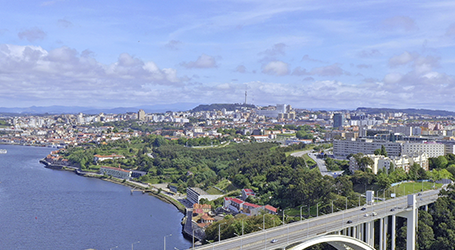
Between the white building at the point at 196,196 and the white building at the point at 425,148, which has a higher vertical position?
the white building at the point at 425,148

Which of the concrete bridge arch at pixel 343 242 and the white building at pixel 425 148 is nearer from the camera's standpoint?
the concrete bridge arch at pixel 343 242

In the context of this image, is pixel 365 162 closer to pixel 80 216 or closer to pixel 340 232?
pixel 340 232

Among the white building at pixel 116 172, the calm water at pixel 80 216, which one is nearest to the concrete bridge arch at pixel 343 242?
the calm water at pixel 80 216

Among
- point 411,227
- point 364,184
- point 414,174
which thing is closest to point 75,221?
point 364,184

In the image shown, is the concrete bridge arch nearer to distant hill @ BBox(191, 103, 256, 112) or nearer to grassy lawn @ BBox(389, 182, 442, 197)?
grassy lawn @ BBox(389, 182, 442, 197)

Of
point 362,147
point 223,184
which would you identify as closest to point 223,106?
point 362,147

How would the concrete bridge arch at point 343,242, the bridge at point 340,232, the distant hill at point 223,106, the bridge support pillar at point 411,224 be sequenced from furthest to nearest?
the distant hill at point 223,106, the bridge support pillar at point 411,224, the concrete bridge arch at point 343,242, the bridge at point 340,232

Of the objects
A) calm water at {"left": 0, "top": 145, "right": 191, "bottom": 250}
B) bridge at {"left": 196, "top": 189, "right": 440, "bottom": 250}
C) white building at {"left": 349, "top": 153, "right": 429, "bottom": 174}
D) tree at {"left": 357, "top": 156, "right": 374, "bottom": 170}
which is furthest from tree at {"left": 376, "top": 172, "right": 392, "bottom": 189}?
calm water at {"left": 0, "top": 145, "right": 191, "bottom": 250}

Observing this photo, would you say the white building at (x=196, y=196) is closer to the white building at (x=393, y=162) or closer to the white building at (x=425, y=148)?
the white building at (x=393, y=162)
